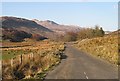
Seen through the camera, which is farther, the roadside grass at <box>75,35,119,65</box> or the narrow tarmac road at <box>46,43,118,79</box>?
the roadside grass at <box>75,35,119,65</box>

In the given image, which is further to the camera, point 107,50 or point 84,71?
point 107,50

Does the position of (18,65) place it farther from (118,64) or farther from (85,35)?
(85,35)

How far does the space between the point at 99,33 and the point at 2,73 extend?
123602mm

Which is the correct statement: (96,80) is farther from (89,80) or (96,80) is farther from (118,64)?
(118,64)

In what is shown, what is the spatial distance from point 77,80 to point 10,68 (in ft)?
31.4

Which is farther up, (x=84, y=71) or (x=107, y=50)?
(x=107, y=50)

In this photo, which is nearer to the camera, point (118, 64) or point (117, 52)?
point (118, 64)

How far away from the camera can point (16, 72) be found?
28094mm

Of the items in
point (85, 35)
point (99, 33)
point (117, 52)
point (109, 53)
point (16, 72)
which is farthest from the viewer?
point (85, 35)

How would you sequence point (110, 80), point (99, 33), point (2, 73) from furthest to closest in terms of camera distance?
1. point (99, 33)
2. point (2, 73)
3. point (110, 80)

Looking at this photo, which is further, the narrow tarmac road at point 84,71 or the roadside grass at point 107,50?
the roadside grass at point 107,50

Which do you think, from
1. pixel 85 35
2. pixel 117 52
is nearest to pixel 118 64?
pixel 117 52

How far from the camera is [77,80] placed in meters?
20.8

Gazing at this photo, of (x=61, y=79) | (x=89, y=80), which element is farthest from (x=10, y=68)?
(x=89, y=80)
